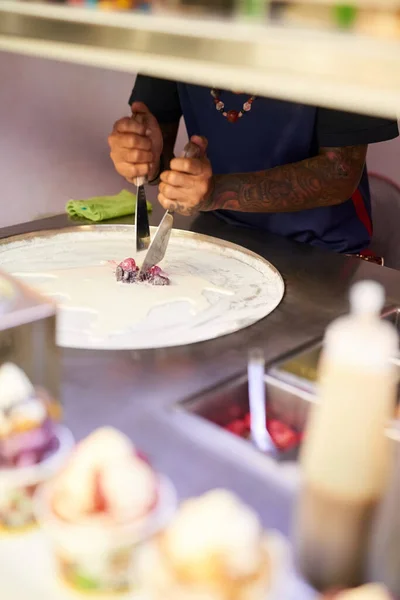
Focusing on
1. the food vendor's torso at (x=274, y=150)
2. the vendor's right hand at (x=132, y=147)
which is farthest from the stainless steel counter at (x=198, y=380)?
the vendor's right hand at (x=132, y=147)

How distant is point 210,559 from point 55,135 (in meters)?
2.64

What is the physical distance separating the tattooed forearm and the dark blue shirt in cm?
6

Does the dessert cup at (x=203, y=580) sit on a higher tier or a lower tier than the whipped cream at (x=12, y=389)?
lower

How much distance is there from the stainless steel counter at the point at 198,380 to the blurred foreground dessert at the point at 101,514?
15cm

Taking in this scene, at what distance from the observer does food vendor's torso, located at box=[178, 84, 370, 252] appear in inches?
83.0

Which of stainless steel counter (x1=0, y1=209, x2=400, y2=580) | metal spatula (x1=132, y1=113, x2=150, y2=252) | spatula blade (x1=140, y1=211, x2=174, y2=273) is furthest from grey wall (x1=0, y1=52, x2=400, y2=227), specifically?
stainless steel counter (x1=0, y1=209, x2=400, y2=580)

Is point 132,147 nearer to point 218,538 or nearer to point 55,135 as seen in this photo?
point 55,135

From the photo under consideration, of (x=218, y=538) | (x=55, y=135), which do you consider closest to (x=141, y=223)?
(x=218, y=538)

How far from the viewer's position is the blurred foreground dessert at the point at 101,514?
704 millimetres

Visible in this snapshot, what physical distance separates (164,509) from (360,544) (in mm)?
205

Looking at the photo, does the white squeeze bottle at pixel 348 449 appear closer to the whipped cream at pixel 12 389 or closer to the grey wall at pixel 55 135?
the whipped cream at pixel 12 389

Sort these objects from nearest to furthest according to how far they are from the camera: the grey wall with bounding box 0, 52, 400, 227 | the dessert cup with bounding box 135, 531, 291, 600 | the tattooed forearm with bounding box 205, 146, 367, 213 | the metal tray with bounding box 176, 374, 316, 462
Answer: the dessert cup with bounding box 135, 531, 291, 600
the metal tray with bounding box 176, 374, 316, 462
the tattooed forearm with bounding box 205, 146, 367, 213
the grey wall with bounding box 0, 52, 400, 227

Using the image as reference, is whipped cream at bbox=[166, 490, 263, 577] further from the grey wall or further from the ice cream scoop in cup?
the grey wall

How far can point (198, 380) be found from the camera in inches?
45.6
